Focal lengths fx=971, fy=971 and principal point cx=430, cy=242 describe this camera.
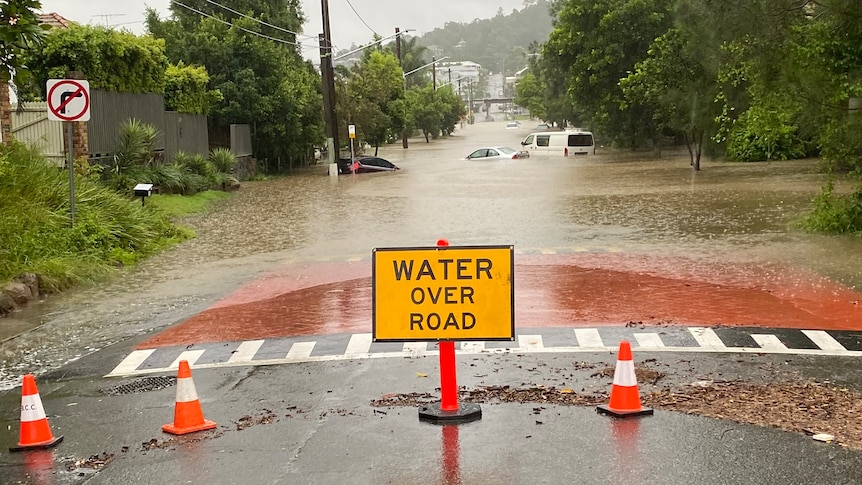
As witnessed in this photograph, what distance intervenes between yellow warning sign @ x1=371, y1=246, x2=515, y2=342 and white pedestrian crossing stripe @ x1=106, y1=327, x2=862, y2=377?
223 centimetres

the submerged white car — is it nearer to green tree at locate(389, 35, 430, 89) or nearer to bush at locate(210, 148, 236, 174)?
bush at locate(210, 148, 236, 174)

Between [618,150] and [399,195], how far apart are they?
31022 mm

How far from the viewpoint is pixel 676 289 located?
1189 centimetres

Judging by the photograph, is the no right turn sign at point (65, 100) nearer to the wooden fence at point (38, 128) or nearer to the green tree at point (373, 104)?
the wooden fence at point (38, 128)

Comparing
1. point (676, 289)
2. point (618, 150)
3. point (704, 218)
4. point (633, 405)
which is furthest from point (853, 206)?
point (618, 150)

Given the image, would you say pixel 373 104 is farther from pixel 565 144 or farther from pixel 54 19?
pixel 54 19

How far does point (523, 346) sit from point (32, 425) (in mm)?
4299

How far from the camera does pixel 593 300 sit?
36.9 ft

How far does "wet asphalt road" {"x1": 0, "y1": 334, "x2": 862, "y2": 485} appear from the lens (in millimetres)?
5332

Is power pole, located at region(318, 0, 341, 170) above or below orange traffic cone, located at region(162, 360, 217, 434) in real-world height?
above

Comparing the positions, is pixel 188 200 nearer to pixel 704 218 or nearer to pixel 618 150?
pixel 704 218

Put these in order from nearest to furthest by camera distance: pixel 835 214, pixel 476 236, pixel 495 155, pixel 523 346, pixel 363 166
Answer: pixel 523 346
pixel 835 214
pixel 476 236
pixel 363 166
pixel 495 155

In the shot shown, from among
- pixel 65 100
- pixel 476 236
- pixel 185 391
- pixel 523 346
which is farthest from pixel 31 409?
pixel 476 236

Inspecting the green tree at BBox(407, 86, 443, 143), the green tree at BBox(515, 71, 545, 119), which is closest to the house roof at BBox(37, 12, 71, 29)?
the green tree at BBox(407, 86, 443, 143)
